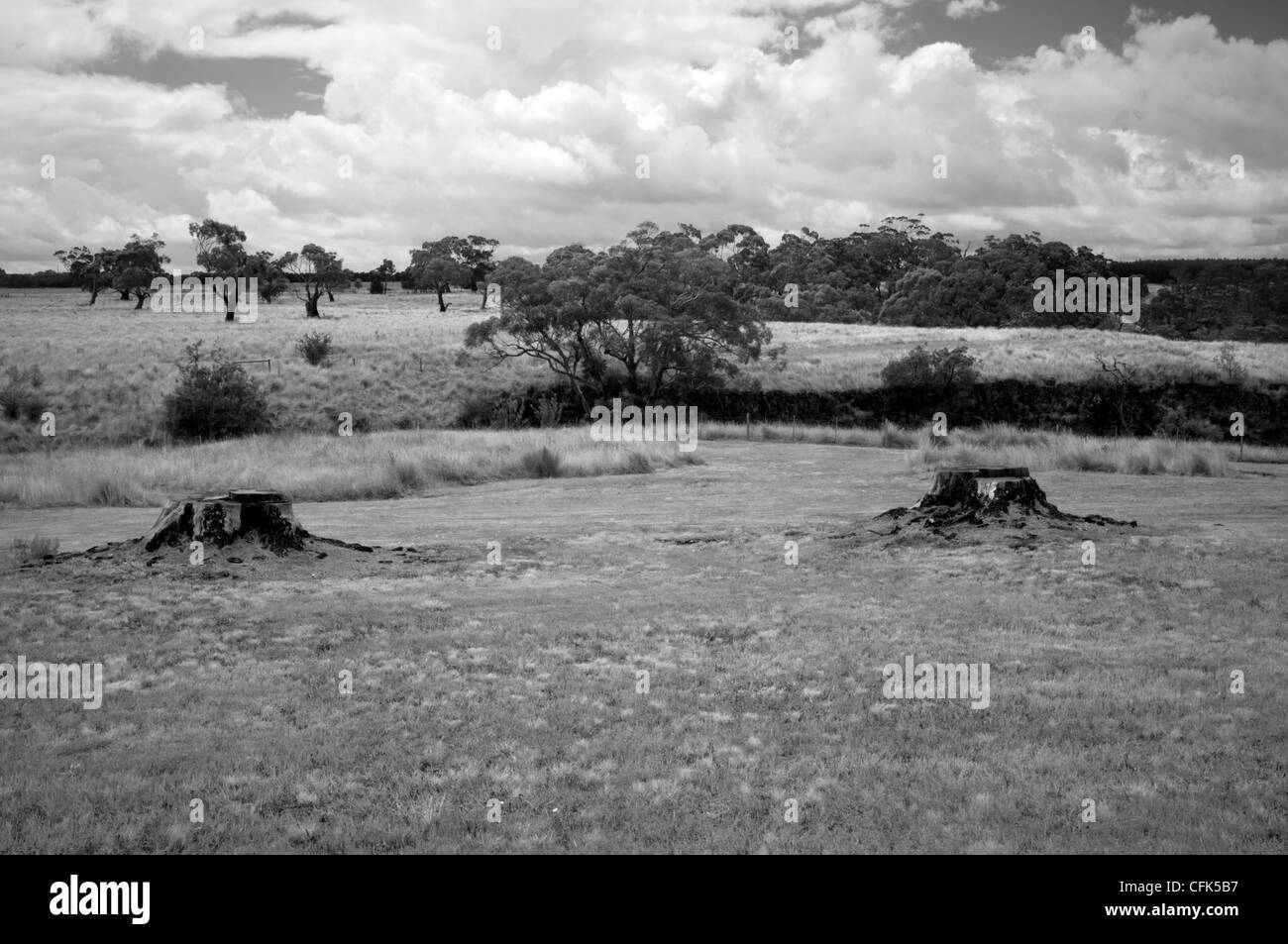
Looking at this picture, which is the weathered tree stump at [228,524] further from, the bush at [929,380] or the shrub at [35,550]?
the bush at [929,380]

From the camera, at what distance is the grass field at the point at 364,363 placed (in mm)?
53250

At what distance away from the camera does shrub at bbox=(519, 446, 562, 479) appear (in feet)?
108

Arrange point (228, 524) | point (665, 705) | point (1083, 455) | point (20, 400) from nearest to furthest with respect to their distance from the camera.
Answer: point (665, 705) < point (228, 524) < point (1083, 455) < point (20, 400)

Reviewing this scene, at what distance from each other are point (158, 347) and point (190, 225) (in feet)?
84.9

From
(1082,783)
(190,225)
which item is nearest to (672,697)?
(1082,783)

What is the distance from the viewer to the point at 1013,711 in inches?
338

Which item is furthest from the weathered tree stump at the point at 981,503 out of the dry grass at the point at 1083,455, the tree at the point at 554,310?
the tree at the point at 554,310

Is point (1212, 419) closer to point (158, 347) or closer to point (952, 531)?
point (952, 531)

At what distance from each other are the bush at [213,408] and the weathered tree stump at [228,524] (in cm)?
3332

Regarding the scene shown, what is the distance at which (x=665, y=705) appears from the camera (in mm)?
8859

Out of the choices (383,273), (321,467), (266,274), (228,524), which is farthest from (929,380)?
(383,273)

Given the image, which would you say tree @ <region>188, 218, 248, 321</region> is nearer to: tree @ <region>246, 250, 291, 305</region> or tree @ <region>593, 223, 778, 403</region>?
tree @ <region>246, 250, 291, 305</region>

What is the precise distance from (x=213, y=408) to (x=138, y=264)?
190 feet

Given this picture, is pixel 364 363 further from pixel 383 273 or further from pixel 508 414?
pixel 383 273
